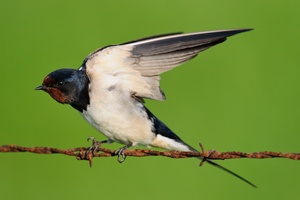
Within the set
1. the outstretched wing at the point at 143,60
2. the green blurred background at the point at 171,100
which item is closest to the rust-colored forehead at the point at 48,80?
the outstretched wing at the point at 143,60

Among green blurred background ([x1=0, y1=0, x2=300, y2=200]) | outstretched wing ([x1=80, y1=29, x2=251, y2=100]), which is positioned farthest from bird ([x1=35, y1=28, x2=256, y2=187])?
green blurred background ([x1=0, y1=0, x2=300, y2=200])

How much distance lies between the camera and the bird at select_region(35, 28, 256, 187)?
3.79 m

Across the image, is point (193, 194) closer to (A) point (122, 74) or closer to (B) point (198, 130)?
(B) point (198, 130)

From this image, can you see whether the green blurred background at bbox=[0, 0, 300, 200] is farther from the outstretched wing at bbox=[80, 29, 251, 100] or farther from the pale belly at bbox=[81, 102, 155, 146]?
the outstretched wing at bbox=[80, 29, 251, 100]

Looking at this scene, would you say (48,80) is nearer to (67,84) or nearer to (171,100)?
(67,84)

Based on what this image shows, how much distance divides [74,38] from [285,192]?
2828 mm

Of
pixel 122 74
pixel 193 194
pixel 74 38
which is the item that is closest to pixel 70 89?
pixel 122 74

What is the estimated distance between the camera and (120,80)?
389 centimetres

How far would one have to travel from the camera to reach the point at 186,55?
377cm

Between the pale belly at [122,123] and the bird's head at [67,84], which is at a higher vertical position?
the bird's head at [67,84]

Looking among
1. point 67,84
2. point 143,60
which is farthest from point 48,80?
point 143,60

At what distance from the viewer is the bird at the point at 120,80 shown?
3.79m

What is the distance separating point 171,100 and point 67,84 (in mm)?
2660

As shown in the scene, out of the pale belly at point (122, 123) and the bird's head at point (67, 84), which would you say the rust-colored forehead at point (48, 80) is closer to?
the bird's head at point (67, 84)
